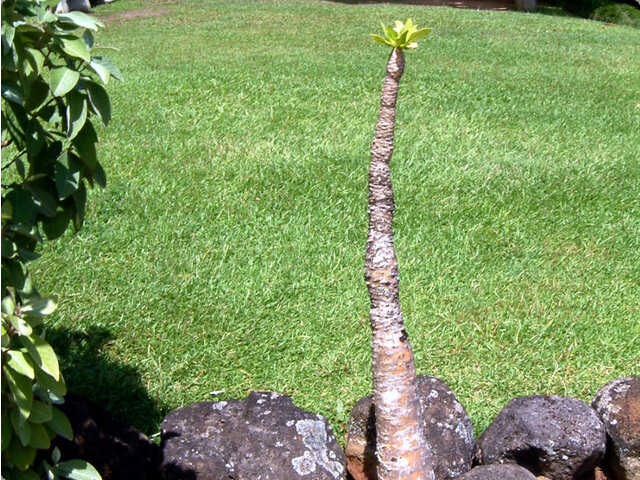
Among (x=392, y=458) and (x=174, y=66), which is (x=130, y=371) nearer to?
(x=392, y=458)

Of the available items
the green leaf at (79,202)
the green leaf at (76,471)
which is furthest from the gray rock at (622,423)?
the green leaf at (79,202)

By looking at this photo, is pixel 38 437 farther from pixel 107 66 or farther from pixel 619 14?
pixel 619 14

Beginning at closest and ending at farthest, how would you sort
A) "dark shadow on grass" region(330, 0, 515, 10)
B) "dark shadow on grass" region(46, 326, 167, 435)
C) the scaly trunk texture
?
the scaly trunk texture
"dark shadow on grass" region(46, 326, 167, 435)
"dark shadow on grass" region(330, 0, 515, 10)

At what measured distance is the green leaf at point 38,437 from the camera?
1832 mm

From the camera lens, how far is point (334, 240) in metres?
4.64

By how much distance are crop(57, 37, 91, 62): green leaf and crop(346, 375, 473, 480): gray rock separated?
160 cm

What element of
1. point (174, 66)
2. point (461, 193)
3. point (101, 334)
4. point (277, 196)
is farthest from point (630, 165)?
point (174, 66)

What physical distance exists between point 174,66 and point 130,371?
5432 millimetres

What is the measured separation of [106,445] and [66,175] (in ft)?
3.28

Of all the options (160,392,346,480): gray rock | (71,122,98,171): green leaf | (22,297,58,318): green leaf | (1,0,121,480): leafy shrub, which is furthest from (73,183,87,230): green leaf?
(160,392,346,480): gray rock

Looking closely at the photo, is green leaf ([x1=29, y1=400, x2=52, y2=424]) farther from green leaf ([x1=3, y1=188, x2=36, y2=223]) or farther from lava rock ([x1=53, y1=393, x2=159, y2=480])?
lava rock ([x1=53, y1=393, x2=159, y2=480])

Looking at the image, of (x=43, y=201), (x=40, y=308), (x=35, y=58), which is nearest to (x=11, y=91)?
(x=35, y=58)

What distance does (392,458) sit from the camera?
8.52 ft

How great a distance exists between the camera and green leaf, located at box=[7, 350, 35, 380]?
166 cm
